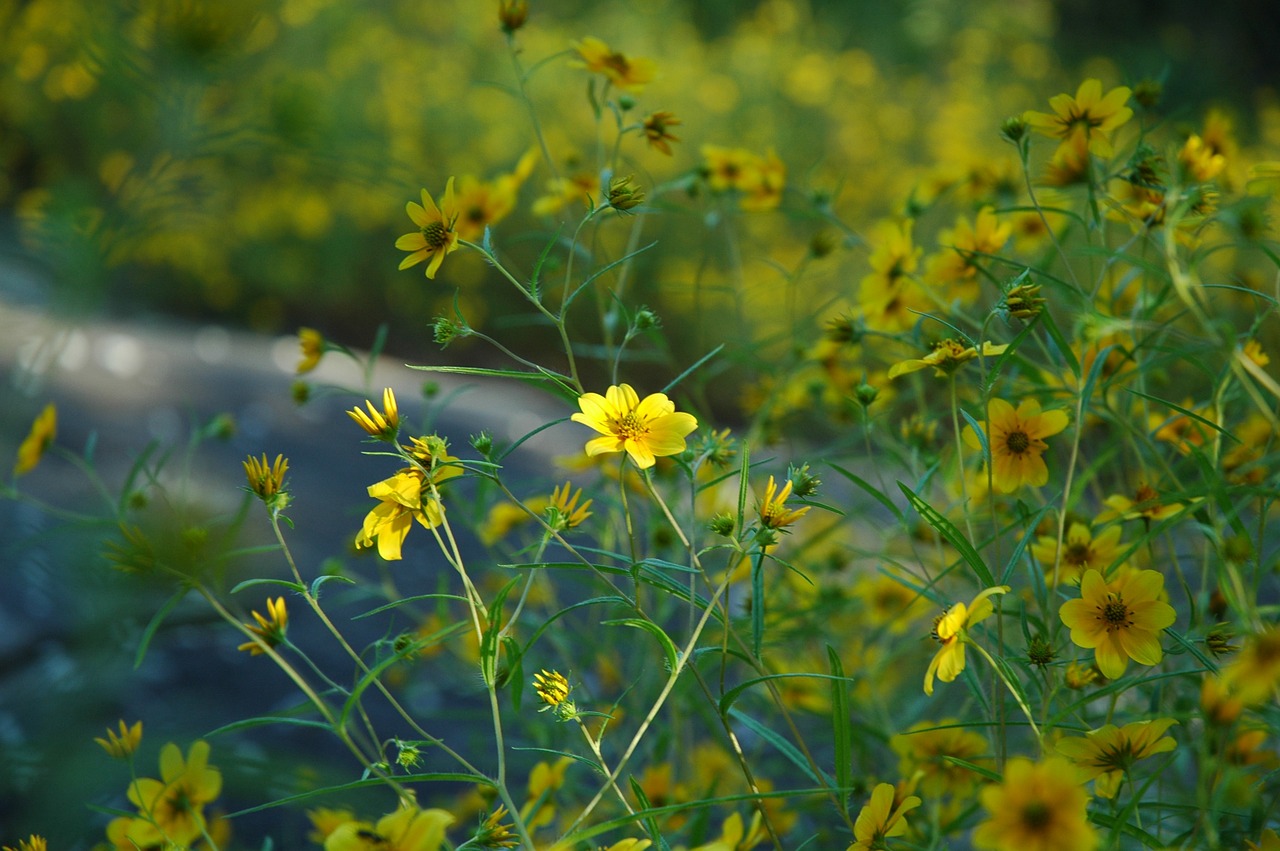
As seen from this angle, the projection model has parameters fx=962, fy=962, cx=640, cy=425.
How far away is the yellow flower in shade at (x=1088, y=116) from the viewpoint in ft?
2.24

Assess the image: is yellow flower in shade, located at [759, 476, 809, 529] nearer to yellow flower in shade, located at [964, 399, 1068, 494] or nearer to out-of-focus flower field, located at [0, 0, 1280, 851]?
out-of-focus flower field, located at [0, 0, 1280, 851]

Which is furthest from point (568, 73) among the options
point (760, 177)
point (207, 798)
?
point (207, 798)

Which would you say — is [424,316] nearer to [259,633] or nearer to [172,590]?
[172,590]

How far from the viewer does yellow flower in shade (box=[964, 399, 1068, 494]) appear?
61 cm

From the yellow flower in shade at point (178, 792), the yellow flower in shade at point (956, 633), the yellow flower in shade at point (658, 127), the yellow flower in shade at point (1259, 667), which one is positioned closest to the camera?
the yellow flower in shade at point (1259, 667)

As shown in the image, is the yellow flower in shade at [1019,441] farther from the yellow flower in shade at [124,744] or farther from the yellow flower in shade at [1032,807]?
the yellow flower in shade at [124,744]

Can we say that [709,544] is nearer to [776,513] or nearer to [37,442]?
[776,513]

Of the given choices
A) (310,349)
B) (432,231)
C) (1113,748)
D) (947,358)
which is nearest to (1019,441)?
(947,358)

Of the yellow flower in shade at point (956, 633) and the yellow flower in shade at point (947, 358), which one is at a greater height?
the yellow flower in shade at point (947, 358)

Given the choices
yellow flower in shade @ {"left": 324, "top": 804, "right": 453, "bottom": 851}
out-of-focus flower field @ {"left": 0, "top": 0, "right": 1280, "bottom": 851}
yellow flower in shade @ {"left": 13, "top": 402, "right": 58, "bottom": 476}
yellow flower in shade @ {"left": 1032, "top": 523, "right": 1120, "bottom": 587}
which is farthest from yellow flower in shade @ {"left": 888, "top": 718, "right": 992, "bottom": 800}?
yellow flower in shade @ {"left": 13, "top": 402, "right": 58, "bottom": 476}

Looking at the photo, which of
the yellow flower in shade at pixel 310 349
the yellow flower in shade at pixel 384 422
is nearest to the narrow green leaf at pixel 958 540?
the yellow flower in shade at pixel 384 422

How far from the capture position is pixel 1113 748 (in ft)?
1.72

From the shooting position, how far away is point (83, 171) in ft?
10.0

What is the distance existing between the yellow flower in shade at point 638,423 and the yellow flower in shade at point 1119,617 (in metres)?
0.24
